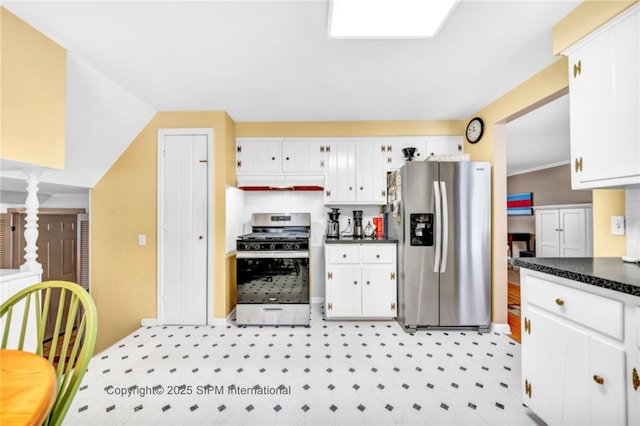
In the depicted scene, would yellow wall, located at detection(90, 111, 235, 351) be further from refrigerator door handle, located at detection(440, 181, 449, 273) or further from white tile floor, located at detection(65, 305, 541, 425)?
refrigerator door handle, located at detection(440, 181, 449, 273)

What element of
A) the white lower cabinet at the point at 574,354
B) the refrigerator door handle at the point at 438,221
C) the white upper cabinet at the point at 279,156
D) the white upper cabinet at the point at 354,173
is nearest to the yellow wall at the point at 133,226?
the white upper cabinet at the point at 279,156

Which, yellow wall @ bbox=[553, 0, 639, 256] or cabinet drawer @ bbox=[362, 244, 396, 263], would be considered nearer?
yellow wall @ bbox=[553, 0, 639, 256]

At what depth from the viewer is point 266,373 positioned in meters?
2.10

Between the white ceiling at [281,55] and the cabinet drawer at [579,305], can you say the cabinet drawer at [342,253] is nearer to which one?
the white ceiling at [281,55]

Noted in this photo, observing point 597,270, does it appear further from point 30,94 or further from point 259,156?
point 30,94

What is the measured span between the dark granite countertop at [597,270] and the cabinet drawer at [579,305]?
2.8 inches

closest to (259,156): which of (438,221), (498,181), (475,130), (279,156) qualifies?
(279,156)

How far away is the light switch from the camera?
1.66 m

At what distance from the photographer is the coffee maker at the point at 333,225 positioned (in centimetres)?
343

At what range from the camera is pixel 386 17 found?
4.66 feet

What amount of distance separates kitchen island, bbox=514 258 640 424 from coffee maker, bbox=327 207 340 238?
2061 millimetres

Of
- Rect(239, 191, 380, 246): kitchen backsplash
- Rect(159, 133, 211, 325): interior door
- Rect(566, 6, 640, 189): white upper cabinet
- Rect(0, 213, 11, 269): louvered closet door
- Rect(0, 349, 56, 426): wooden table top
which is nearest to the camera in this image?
Rect(0, 349, 56, 426): wooden table top

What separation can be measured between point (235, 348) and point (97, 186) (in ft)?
8.26

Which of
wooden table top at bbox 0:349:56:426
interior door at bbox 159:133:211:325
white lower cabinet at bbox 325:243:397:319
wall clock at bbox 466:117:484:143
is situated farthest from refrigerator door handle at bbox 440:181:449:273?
wooden table top at bbox 0:349:56:426
